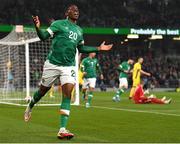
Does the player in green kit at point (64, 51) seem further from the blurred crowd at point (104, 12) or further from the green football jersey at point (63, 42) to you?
the blurred crowd at point (104, 12)

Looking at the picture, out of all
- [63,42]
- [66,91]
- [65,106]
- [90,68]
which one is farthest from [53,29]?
[90,68]

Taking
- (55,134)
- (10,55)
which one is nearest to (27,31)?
(10,55)

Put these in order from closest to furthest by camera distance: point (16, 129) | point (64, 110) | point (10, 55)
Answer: point (64, 110) → point (16, 129) → point (10, 55)

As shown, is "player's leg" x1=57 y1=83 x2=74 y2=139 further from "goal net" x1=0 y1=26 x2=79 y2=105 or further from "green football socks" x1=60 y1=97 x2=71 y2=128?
"goal net" x1=0 y1=26 x2=79 y2=105

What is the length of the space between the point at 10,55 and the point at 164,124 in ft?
56.5

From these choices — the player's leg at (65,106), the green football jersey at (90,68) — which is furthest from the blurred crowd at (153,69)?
the player's leg at (65,106)

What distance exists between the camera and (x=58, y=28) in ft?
37.7

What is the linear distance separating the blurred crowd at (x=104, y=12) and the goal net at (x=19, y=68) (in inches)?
658

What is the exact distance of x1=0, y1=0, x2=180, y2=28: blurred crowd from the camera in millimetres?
52781

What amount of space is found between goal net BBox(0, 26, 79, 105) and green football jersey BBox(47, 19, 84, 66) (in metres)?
13.1

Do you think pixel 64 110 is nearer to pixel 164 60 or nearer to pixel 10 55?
pixel 10 55

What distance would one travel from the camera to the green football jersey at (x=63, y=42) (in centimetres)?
1151

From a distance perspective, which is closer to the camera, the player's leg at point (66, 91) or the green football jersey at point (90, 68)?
the player's leg at point (66, 91)

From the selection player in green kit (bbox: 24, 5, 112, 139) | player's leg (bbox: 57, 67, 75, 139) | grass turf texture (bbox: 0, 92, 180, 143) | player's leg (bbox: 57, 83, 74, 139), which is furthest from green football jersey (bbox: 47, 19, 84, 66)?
grass turf texture (bbox: 0, 92, 180, 143)
